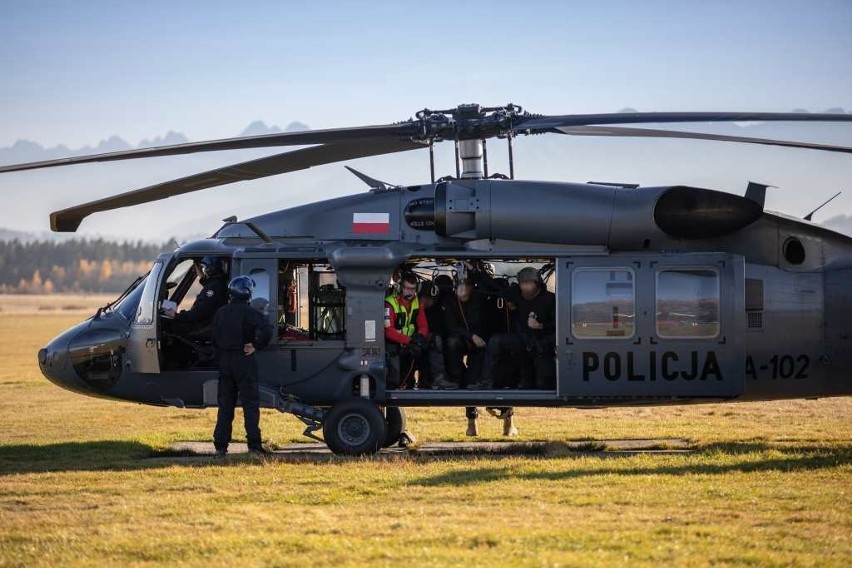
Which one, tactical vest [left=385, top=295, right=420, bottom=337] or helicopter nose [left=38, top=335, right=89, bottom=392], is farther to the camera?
helicopter nose [left=38, top=335, right=89, bottom=392]

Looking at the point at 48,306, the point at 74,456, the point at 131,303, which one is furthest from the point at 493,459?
the point at 48,306

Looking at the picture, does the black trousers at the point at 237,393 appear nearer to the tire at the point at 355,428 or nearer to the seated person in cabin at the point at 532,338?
the tire at the point at 355,428

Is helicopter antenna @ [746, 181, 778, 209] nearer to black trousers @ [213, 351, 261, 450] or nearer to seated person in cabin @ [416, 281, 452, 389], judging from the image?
seated person in cabin @ [416, 281, 452, 389]

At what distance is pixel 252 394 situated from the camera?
1320 centimetres

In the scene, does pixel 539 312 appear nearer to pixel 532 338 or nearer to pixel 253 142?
pixel 532 338

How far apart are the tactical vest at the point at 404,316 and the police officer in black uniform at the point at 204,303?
2.11 metres

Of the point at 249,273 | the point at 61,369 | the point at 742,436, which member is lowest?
the point at 742,436

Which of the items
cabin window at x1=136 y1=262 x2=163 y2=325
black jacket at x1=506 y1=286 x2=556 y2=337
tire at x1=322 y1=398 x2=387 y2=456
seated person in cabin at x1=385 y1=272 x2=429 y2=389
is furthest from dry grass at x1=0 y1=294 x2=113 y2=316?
black jacket at x1=506 y1=286 x2=556 y2=337

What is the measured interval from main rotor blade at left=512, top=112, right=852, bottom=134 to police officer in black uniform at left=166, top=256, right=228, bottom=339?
162 inches

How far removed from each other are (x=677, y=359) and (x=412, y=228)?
345 centimetres

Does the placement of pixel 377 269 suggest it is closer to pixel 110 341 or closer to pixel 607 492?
pixel 110 341

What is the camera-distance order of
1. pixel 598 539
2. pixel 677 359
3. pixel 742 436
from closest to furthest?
pixel 598 539 → pixel 677 359 → pixel 742 436

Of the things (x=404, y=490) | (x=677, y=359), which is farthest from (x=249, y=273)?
(x=677, y=359)

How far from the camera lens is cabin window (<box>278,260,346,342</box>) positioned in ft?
46.4
